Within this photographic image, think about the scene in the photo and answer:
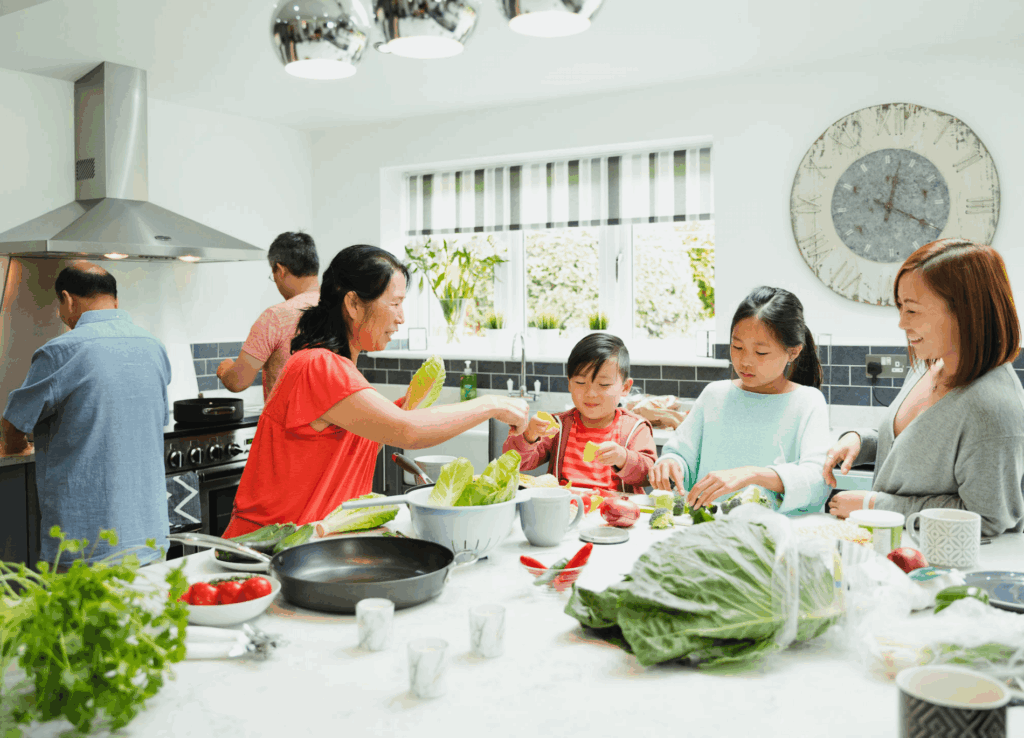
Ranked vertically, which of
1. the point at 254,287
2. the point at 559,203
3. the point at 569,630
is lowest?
the point at 569,630

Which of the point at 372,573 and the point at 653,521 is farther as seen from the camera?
the point at 653,521

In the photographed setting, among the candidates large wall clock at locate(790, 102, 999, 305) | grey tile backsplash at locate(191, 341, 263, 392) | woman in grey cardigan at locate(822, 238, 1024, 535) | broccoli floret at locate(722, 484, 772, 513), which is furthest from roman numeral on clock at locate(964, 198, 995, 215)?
grey tile backsplash at locate(191, 341, 263, 392)

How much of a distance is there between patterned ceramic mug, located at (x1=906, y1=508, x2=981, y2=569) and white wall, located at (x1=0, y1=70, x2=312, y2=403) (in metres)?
3.94

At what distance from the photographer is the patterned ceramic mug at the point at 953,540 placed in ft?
4.70

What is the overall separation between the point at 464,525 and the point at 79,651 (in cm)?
69

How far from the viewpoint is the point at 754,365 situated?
7.37 ft

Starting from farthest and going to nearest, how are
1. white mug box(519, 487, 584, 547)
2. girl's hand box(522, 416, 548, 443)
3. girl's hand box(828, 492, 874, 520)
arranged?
girl's hand box(522, 416, 548, 443) → girl's hand box(828, 492, 874, 520) → white mug box(519, 487, 584, 547)

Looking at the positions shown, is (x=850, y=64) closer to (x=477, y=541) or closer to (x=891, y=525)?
(x=891, y=525)

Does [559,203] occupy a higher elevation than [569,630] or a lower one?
higher

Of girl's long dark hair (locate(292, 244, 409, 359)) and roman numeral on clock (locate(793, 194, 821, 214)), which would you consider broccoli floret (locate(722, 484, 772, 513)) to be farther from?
roman numeral on clock (locate(793, 194, 821, 214))

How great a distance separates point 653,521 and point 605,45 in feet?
7.90

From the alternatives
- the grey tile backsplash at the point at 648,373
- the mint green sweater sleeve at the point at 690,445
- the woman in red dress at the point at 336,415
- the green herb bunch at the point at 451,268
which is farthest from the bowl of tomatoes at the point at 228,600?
the green herb bunch at the point at 451,268

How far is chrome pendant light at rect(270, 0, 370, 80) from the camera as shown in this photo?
1.48 m

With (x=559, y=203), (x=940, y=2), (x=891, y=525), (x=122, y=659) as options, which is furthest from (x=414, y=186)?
(x=122, y=659)
